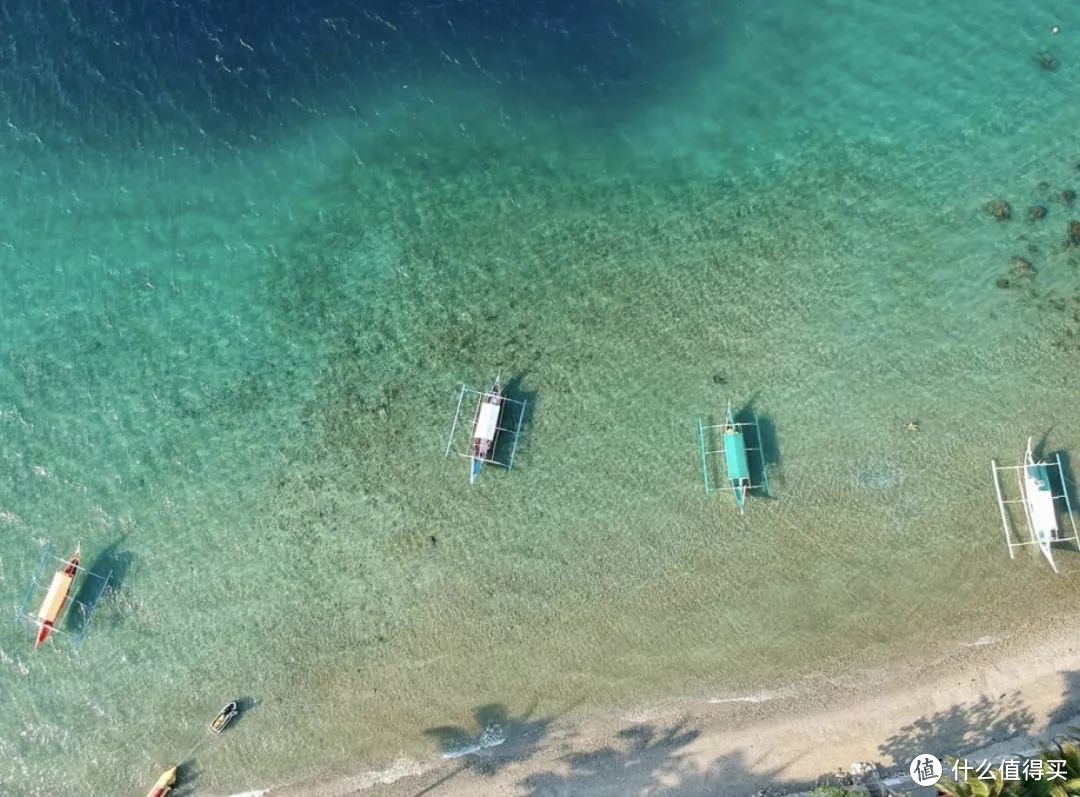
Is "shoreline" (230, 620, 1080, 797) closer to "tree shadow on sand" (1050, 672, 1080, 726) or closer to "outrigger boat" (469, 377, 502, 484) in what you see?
"tree shadow on sand" (1050, 672, 1080, 726)

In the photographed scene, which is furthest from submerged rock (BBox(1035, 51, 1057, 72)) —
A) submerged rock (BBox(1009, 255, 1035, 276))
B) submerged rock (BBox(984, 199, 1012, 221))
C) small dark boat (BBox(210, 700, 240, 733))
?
small dark boat (BBox(210, 700, 240, 733))

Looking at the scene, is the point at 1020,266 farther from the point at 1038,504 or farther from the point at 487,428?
the point at 487,428

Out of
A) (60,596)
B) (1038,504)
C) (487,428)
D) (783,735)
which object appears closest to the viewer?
(783,735)

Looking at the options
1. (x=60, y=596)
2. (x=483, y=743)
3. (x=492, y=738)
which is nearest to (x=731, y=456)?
(x=492, y=738)

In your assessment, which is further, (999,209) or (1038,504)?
(999,209)

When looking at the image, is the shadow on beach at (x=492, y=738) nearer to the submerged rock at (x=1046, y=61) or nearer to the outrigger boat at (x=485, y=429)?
the outrigger boat at (x=485, y=429)

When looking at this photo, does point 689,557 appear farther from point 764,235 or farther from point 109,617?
point 109,617

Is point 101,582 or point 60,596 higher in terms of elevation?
point 101,582
